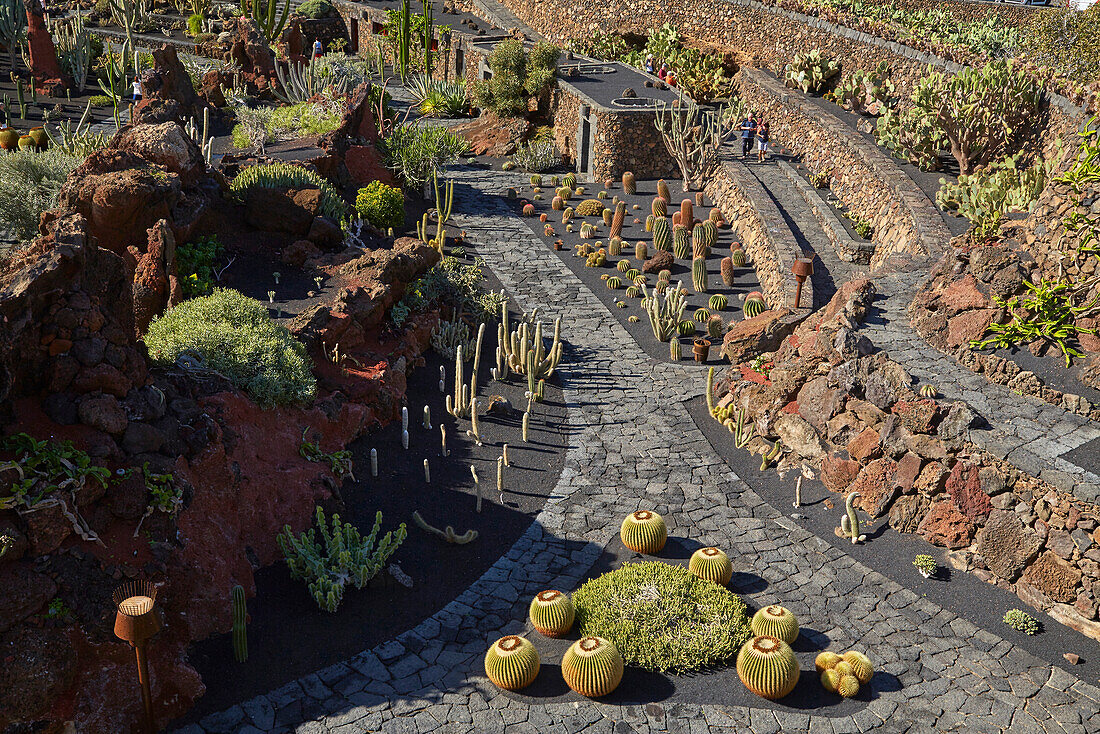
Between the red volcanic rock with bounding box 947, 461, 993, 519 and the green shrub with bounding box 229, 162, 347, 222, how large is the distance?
40.8ft

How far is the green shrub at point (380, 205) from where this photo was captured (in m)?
20.3

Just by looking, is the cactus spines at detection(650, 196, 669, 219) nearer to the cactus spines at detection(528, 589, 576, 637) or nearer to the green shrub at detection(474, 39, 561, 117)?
the green shrub at detection(474, 39, 561, 117)

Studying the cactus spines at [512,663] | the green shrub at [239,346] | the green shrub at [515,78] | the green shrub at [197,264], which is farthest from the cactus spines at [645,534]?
the green shrub at [515,78]

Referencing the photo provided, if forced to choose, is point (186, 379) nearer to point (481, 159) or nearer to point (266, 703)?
point (266, 703)

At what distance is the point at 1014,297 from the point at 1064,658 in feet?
19.7

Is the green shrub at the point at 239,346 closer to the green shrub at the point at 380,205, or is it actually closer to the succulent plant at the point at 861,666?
the green shrub at the point at 380,205

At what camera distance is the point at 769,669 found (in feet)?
29.5

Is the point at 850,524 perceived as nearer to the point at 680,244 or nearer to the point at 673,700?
the point at 673,700

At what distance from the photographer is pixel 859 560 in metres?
11.3

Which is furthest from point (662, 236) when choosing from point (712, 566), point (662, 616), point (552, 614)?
point (552, 614)

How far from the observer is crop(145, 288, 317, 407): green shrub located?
39.2 feet

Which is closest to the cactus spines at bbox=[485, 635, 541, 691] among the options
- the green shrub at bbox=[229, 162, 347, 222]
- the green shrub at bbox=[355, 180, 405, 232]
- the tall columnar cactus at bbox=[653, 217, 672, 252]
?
the green shrub at bbox=[229, 162, 347, 222]

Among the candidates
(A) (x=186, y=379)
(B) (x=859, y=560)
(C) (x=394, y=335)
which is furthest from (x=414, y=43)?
(B) (x=859, y=560)

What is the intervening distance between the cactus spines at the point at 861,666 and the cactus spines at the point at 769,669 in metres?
0.59
